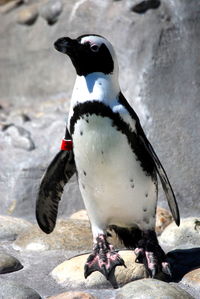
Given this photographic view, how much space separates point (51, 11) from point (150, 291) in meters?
3.04

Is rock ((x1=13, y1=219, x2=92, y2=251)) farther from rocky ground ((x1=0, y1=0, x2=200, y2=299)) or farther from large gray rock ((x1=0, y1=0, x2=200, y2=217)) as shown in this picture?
large gray rock ((x1=0, y1=0, x2=200, y2=217))

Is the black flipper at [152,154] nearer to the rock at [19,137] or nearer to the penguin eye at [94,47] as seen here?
the penguin eye at [94,47]

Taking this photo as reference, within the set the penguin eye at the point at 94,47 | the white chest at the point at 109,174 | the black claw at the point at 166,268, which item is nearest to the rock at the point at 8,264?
the white chest at the point at 109,174

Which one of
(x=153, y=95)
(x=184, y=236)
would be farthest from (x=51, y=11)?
(x=184, y=236)

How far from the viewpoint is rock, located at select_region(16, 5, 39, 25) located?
17.4 ft

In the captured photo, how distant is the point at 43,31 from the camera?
17.1 ft

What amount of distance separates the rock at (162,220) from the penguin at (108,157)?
0.62 m

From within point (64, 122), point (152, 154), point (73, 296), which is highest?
point (152, 154)

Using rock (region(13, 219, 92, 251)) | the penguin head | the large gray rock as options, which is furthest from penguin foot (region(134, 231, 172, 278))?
the large gray rock

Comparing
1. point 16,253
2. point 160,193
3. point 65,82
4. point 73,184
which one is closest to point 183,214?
point 160,193

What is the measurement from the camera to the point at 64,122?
464 centimetres

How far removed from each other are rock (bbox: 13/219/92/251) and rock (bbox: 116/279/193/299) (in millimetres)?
779

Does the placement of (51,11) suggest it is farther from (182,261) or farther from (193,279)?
(193,279)

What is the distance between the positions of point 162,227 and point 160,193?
418mm
